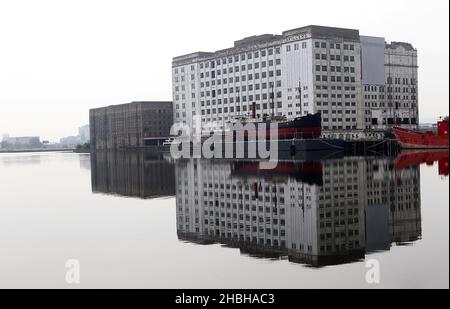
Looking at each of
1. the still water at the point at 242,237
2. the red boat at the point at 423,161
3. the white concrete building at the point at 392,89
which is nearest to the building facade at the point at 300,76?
the white concrete building at the point at 392,89

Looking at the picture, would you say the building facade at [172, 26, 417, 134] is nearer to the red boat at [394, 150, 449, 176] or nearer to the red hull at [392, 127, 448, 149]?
the red hull at [392, 127, 448, 149]

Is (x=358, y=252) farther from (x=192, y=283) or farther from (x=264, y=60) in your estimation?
(x=264, y=60)

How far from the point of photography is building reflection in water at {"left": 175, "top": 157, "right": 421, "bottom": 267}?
17.7 metres

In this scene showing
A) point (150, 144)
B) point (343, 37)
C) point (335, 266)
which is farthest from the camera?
point (150, 144)

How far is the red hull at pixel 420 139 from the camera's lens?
8104cm

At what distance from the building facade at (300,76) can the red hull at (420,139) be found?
91.0 feet

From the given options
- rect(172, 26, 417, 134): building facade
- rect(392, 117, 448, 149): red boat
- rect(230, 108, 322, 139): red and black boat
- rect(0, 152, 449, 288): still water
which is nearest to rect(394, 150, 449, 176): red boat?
rect(0, 152, 449, 288): still water

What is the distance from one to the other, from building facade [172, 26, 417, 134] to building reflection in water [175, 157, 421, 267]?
7803cm

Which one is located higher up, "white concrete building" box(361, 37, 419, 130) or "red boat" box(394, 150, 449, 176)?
"white concrete building" box(361, 37, 419, 130)

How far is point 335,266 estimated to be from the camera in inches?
585

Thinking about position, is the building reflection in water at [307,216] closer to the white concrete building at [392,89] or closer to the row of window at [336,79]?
the row of window at [336,79]

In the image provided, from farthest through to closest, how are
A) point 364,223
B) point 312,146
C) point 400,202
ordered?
point 312,146 < point 400,202 < point 364,223

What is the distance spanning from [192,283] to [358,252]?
17.9 ft

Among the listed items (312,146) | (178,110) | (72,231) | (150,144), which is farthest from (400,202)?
(150,144)
